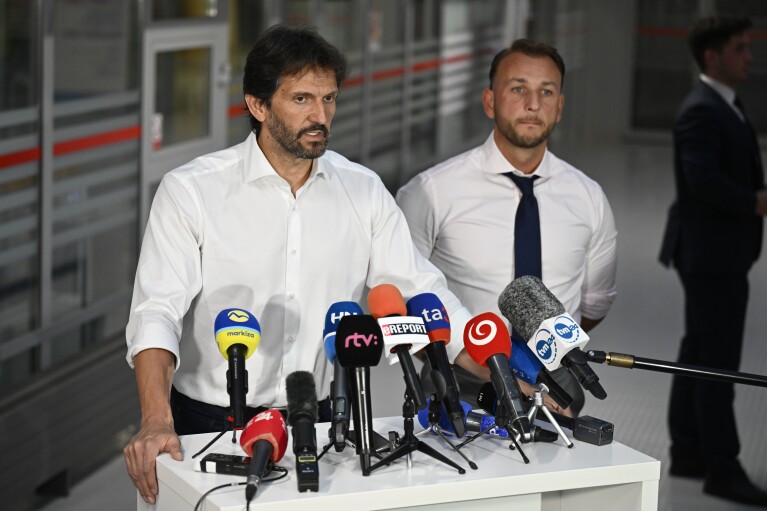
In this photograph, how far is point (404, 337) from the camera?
221cm

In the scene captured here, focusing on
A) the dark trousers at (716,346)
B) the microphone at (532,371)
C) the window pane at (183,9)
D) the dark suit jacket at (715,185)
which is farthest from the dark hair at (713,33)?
the window pane at (183,9)

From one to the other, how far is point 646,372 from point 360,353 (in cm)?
459

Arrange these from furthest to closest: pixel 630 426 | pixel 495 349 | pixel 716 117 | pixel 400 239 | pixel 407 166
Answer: pixel 407 166
pixel 630 426
pixel 716 117
pixel 400 239
pixel 495 349

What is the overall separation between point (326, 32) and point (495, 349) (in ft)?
25.2

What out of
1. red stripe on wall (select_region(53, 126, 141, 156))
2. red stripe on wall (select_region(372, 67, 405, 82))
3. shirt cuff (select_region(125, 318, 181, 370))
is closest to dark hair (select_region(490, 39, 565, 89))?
shirt cuff (select_region(125, 318, 181, 370))

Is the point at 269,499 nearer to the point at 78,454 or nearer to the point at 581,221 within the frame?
the point at 581,221

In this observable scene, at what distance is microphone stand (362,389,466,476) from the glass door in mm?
4835

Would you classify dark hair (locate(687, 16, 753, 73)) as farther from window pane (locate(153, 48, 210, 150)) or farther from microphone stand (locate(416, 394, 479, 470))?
window pane (locate(153, 48, 210, 150))

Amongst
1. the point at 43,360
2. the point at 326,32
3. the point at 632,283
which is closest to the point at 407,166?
the point at 326,32

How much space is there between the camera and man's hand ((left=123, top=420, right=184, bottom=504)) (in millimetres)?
2242

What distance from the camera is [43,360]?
5.82 meters

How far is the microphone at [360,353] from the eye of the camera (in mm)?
2143

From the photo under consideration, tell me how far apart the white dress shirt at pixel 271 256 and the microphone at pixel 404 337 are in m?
0.43

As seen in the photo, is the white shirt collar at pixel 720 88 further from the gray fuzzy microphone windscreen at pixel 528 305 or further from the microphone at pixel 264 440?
the microphone at pixel 264 440
